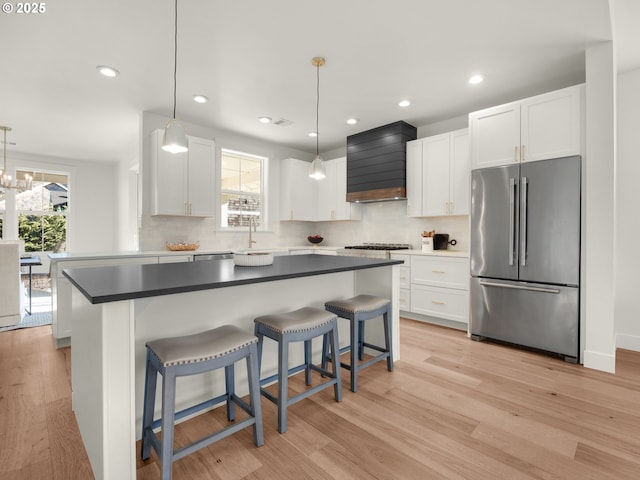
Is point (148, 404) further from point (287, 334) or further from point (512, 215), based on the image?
point (512, 215)

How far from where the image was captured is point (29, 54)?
282 cm

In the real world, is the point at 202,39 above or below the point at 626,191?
above

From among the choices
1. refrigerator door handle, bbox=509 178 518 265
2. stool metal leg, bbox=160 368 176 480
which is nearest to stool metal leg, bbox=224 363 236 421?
stool metal leg, bbox=160 368 176 480

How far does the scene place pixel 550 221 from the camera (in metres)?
2.96

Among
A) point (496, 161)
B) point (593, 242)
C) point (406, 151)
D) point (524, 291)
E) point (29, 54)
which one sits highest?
point (29, 54)

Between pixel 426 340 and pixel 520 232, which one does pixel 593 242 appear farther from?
pixel 426 340

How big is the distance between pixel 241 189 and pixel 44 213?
4.70m

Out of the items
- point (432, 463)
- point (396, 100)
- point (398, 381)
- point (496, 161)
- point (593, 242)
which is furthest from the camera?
point (396, 100)

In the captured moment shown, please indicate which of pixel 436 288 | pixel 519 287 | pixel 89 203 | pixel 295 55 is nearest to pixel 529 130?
pixel 519 287

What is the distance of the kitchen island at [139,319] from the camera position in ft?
4.42

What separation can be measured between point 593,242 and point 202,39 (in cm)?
361

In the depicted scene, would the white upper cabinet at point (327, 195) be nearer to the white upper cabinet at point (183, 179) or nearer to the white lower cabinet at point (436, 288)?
the white lower cabinet at point (436, 288)

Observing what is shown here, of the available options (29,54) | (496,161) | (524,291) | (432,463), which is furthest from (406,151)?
(29,54)

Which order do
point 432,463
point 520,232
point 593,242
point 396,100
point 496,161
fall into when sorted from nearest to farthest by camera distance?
1. point 432,463
2. point 593,242
3. point 520,232
4. point 496,161
5. point 396,100
